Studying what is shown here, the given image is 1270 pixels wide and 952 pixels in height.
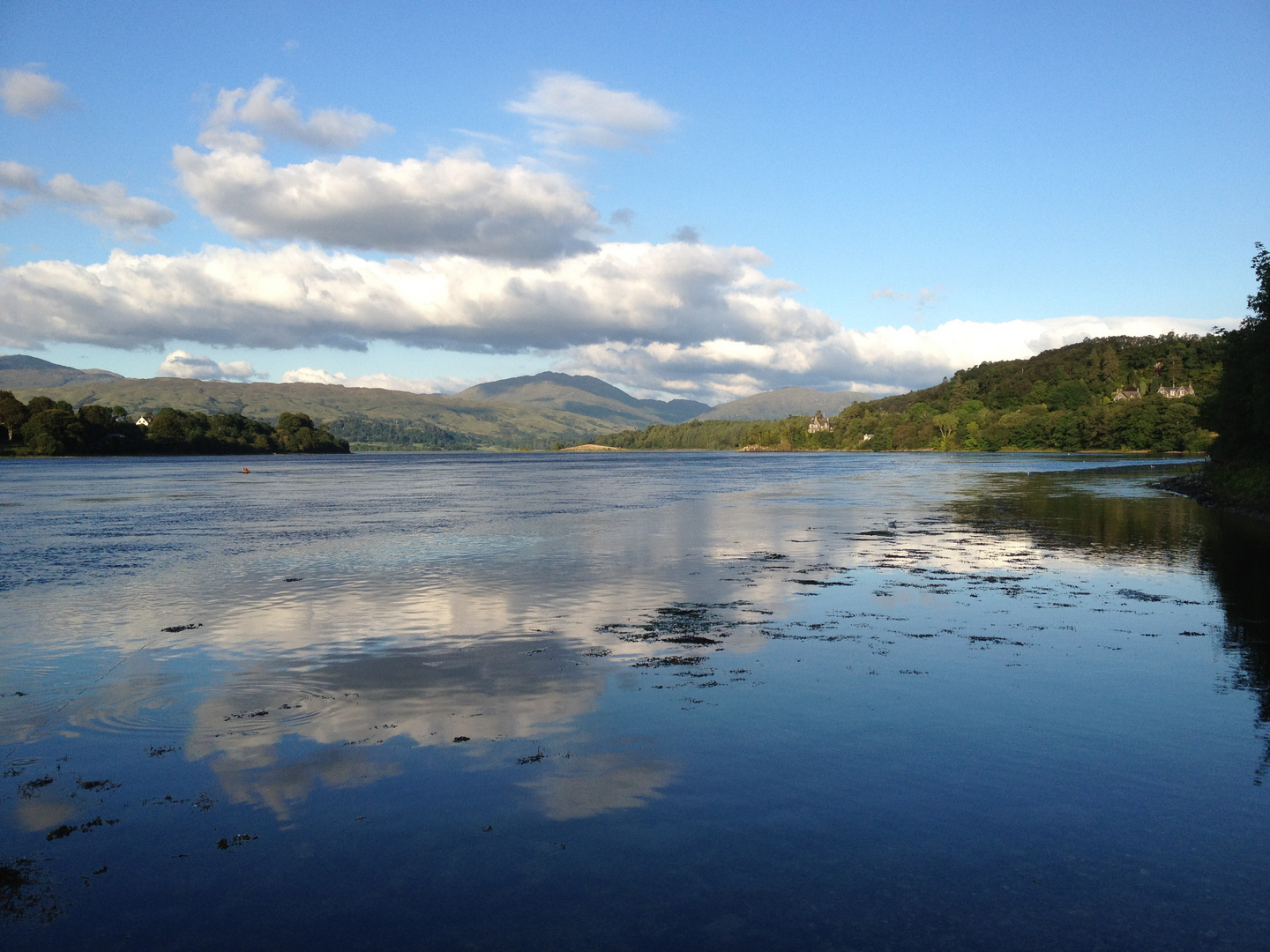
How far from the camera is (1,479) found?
101125mm

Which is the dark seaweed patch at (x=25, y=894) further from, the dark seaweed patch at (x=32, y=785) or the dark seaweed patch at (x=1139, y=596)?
the dark seaweed patch at (x=1139, y=596)

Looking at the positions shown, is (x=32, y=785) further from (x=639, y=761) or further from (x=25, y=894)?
(x=639, y=761)

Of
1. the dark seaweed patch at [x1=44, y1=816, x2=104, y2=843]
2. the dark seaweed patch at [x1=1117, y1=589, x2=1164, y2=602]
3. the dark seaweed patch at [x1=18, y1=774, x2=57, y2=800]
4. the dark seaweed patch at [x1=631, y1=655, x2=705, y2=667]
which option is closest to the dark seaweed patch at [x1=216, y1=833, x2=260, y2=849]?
the dark seaweed patch at [x1=44, y1=816, x2=104, y2=843]

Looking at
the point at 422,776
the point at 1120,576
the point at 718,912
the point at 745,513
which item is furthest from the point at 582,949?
the point at 745,513

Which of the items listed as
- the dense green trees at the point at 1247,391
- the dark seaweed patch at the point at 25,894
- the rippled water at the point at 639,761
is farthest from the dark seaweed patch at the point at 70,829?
the dense green trees at the point at 1247,391

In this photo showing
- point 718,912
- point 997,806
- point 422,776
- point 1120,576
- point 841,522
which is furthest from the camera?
point 841,522

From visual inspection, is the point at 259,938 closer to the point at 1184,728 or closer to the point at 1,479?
the point at 1184,728

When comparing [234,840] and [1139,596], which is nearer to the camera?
[234,840]

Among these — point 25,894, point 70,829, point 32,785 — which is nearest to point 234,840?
point 25,894

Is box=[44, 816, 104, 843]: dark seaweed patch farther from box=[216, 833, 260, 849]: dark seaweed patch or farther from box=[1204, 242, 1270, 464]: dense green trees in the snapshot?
box=[1204, 242, 1270, 464]: dense green trees

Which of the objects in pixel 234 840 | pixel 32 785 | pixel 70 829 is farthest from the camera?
pixel 32 785

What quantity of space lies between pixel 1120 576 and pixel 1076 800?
1934cm

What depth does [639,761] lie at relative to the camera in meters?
10.7

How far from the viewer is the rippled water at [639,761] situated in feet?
23.9
